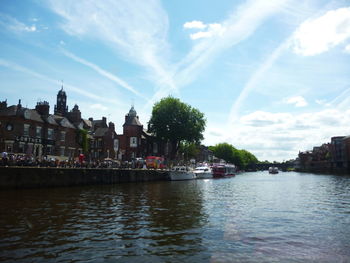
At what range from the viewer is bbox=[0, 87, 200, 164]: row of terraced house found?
5131cm

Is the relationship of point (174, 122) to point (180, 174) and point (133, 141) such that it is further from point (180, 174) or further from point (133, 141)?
point (180, 174)

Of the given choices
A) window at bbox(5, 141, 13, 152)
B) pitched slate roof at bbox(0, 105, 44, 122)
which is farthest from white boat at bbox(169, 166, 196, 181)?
window at bbox(5, 141, 13, 152)

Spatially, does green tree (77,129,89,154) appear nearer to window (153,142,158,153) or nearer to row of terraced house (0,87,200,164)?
row of terraced house (0,87,200,164)

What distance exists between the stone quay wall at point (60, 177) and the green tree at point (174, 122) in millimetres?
30485

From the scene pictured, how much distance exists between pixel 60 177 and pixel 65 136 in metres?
25.9

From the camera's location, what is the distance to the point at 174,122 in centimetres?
8612

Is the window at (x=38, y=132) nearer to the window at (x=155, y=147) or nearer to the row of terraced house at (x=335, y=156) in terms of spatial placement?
the window at (x=155, y=147)

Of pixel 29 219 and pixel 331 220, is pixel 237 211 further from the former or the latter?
pixel 29 219

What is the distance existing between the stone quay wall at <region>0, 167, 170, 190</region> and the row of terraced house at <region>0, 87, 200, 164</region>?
662 cm

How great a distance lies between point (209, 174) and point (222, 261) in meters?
74.8

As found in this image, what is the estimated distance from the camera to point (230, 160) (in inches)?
7618

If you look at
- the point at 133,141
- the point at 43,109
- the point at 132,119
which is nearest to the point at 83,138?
the point at 43,109

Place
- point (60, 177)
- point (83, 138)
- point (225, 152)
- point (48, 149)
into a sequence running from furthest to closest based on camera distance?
point (225, 152)
point (83, 138)
point (48, 149)
point (60, 177)

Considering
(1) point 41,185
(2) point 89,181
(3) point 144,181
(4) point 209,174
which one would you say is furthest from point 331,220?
(4) point 209,174
